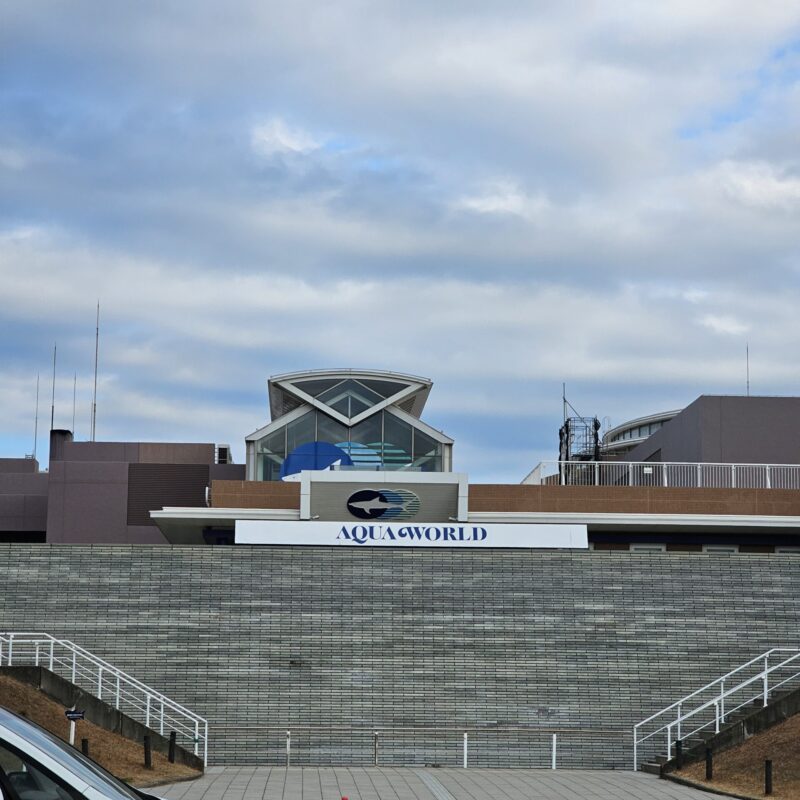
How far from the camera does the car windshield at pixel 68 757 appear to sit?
6414mm

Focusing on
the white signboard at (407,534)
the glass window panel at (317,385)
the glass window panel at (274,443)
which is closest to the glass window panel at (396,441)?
the glass window panel at (317,385)

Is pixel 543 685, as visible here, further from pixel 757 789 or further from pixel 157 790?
pixel 157 790

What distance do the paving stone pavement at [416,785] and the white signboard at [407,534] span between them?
30.3 ft

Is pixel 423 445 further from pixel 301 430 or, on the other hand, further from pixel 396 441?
pixel 301 430

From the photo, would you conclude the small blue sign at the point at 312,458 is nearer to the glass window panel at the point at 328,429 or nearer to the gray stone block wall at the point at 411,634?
the glass window panel at the point at 328,429

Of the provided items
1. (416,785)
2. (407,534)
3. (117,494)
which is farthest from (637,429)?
(416,785)

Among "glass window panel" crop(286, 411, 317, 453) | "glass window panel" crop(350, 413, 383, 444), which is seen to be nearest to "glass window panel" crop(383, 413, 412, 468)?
"glass window panel" crop(350, 413, 383, 444)

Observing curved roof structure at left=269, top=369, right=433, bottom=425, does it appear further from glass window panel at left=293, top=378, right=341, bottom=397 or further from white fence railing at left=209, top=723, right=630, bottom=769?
white fence railing at left=209, top=723, right=630, bottom=769

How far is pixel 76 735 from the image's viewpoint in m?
22.9

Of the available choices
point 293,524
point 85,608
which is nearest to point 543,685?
point 293,524

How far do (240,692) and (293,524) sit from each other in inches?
233

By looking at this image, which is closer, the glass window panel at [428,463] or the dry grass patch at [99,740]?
the dry grass patch at [99,740]

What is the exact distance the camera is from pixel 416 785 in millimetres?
22375

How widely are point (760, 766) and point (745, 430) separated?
2417 cm
